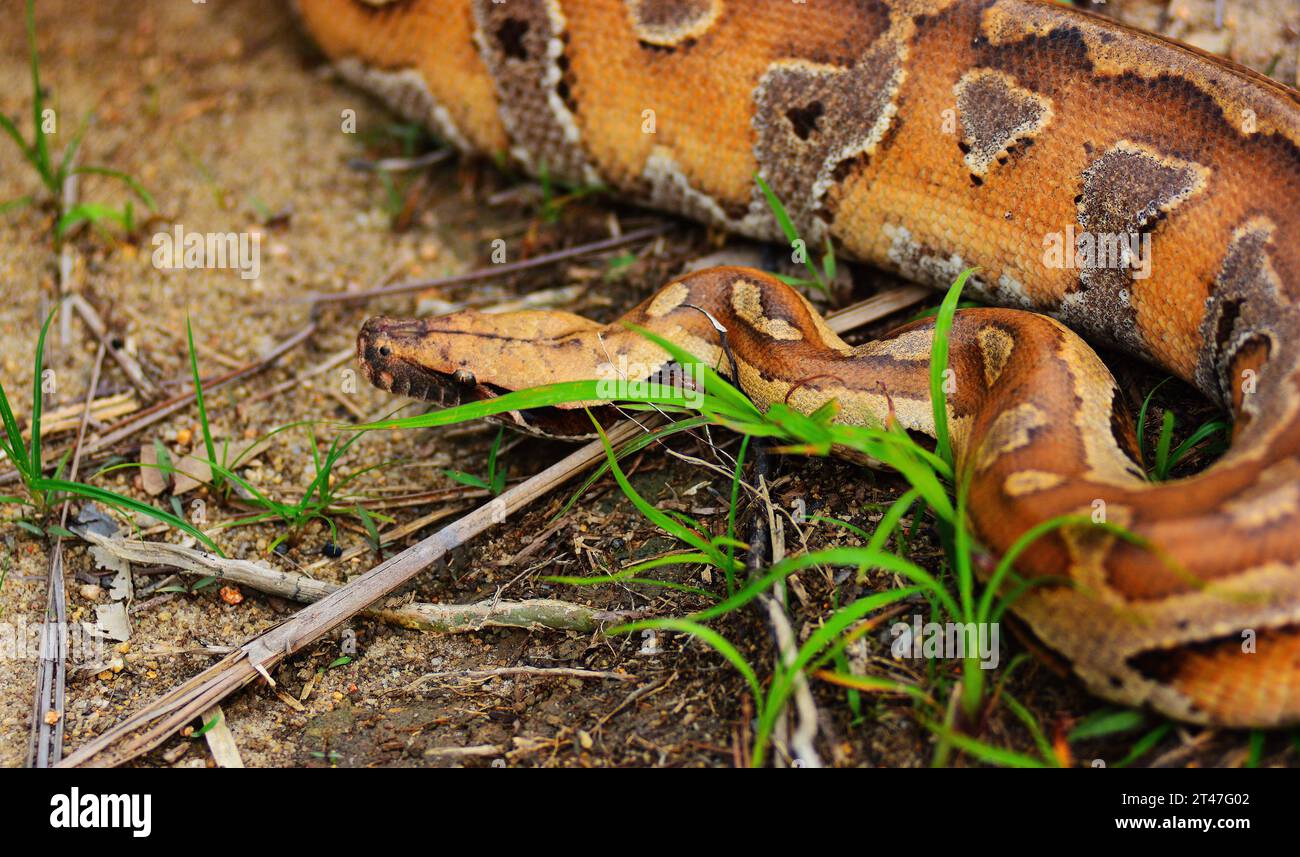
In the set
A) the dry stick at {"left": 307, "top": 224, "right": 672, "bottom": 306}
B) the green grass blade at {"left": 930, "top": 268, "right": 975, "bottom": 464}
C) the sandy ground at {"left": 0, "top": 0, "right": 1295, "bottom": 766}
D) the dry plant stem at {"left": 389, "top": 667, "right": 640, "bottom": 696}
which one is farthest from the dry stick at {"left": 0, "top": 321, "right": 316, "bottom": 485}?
the green grass blade at {"left": 930, "top": 268, "right": 975, "bottom": 464}

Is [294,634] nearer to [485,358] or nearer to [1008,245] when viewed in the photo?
[485,358]

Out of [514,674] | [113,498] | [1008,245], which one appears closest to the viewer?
[514,674]

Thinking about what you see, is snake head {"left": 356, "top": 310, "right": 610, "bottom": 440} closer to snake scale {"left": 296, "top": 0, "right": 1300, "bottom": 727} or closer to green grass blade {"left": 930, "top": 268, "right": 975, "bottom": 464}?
snake scale {"left": 296, "top": 0, "right": 1300, "bottom": 727}

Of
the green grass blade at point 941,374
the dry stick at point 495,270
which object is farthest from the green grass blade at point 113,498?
the green grass blade at point 941,374

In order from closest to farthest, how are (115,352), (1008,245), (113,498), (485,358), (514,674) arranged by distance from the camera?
(514,674), (113,498), (1008,245), (485,358), (115,352)

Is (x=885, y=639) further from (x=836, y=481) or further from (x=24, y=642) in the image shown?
(x=24, y=642)

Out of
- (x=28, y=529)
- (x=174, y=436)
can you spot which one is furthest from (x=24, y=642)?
(x=174, y=436)

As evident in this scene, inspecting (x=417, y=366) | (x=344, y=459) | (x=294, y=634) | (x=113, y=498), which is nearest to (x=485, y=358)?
(x=417, y=366)
